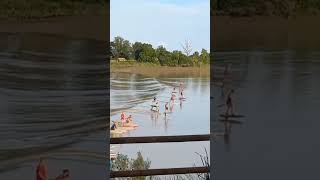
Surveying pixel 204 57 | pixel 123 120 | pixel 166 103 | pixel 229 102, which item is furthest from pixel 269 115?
pixel 123 120

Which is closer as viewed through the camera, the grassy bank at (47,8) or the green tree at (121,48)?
the grassy bank at (47,8)

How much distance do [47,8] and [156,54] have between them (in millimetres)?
919

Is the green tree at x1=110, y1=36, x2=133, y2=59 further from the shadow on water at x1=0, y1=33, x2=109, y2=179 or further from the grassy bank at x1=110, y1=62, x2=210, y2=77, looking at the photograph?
the shadow on water at x1=0, y1=33, x2=109, y2=179

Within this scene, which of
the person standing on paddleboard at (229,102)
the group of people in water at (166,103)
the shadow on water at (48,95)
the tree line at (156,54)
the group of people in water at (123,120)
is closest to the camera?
the shadow on water at (48,95)

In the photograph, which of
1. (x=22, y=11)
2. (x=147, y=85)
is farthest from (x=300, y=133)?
(x=22, y=11)

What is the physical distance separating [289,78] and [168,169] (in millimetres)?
1009

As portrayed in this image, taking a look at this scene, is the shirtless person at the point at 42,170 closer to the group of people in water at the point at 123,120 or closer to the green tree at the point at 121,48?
the group of people in water at the point at 123,120

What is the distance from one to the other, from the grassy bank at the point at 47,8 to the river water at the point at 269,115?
855mm

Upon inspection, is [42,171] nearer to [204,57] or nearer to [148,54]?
[148,54]

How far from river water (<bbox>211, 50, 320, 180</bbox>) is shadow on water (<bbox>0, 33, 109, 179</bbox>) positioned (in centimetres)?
78

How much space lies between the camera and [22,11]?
280cm

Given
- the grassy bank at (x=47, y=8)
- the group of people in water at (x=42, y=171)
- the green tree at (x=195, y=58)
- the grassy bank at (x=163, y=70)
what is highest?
the grassy bank at (x=47, y=8)

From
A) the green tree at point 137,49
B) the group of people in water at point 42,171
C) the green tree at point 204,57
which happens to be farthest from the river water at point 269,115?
the group of people in water at point 42,171

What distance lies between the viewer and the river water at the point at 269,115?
3074 mm
